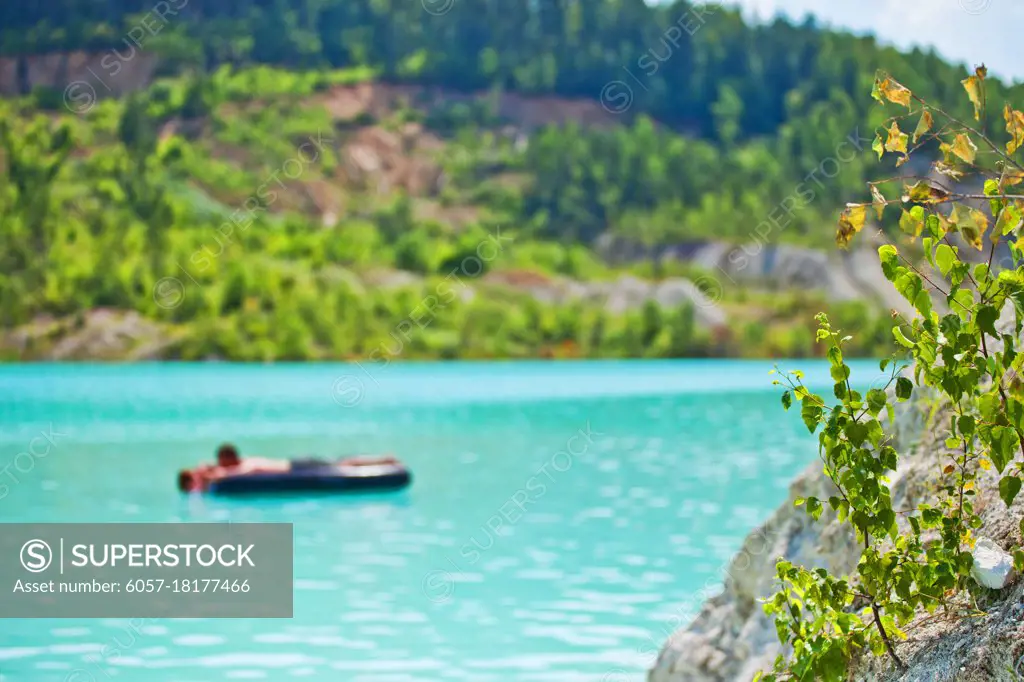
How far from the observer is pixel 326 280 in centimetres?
11544

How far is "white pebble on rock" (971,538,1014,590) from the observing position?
408cm

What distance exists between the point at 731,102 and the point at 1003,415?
154 m

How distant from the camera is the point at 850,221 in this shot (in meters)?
4.13

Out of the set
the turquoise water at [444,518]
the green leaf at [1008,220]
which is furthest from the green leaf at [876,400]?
the turquoise water at [444,518]

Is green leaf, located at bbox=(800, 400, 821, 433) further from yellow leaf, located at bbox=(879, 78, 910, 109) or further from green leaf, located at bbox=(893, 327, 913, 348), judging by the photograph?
yellow leaf, located at bbox=(879, 78, 910, 109)

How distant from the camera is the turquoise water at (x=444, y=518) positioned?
11.8 m

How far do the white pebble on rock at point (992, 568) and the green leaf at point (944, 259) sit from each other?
0.90 metres

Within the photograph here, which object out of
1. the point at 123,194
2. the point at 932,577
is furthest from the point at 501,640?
the point at 123,194

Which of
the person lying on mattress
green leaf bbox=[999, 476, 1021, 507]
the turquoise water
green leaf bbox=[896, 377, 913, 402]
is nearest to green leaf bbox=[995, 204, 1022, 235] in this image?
green leaf bbox=[896, 377, 913, 402]

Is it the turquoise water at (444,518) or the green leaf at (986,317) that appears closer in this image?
the green leaf at (986,317)

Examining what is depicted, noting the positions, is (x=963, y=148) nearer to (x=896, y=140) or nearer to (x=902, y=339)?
(x=896, y=140)

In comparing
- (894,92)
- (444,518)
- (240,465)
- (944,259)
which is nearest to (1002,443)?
(944,259)

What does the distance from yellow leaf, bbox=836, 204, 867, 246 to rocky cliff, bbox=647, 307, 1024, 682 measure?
0.58 metres

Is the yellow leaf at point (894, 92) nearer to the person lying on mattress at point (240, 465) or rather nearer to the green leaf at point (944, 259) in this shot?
the green leaf at point (944, 259)
